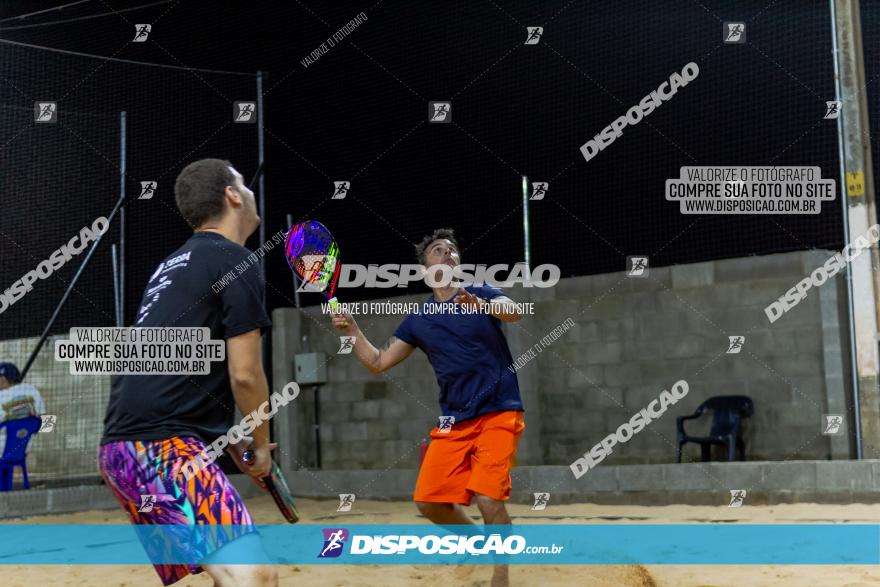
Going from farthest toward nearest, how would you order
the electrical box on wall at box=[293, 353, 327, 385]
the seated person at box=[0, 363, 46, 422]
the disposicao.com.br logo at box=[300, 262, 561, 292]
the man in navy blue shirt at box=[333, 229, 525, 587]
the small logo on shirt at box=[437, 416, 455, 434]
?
the electrical box on wall at box=[293, 353, 327, 385] → the disposicao.com.br logo at box=[300, 262, 561, 292] → the seated person at box=[0, 363, 46, 422] → the small logo on shirt at box=[437, 416, 455, 434] → the man in navy blue shirt at box=[333, 229, 525, 587]

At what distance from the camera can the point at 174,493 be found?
2881mm

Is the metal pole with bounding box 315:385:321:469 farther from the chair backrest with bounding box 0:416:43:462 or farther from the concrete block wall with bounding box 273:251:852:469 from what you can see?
the chair backrest with bounding box 0:416:43:462

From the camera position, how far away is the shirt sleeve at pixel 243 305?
2.93 m

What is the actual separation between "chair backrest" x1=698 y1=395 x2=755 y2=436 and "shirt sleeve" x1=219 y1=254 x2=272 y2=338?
765 cm

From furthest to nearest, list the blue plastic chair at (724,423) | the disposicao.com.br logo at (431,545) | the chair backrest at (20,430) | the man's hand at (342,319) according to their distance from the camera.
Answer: the chair backrest at (20,430), the blue plastic chair at (724,423), the disposicao.com.br logo at (431,545), the man's hand at (342,319)

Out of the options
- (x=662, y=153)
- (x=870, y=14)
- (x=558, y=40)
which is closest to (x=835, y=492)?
→ (x=662, y=153)

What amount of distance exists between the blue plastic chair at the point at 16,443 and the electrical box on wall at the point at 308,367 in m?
2.84

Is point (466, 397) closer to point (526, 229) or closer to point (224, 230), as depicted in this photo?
point (224, 230)

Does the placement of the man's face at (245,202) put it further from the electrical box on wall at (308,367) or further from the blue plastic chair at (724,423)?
the electrical box on wall at (308,367)

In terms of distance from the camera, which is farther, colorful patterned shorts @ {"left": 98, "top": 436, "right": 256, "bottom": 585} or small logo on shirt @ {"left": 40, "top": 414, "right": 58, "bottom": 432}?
small logo on shirt @ {"left": 40, "top": 414, "right": 58, "bottom": 432}

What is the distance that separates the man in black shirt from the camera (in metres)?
2.88

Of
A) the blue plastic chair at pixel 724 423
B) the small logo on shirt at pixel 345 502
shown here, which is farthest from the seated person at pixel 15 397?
the blue plastic chair at pixel 724 423

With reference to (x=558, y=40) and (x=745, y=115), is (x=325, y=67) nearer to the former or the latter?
(x=558, y=40)

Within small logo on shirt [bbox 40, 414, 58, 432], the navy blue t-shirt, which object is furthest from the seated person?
the navy blue t-shirt
